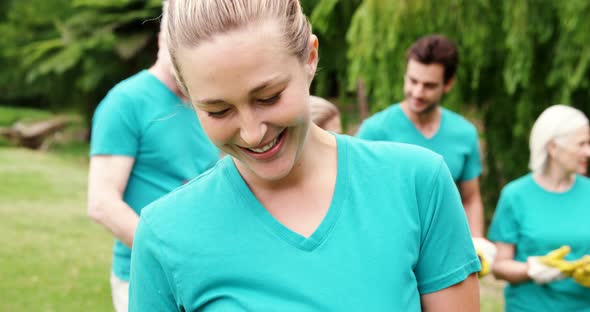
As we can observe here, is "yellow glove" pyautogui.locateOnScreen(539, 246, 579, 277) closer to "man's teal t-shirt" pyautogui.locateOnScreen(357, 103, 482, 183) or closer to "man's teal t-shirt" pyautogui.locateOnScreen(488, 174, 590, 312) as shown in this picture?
"man's teal t-shirt" pyautogui.locateOnScreen(488, 174, 590, 312)

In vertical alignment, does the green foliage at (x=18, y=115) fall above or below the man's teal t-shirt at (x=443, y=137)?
below

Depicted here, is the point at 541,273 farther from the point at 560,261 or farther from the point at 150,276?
the point at 150,276

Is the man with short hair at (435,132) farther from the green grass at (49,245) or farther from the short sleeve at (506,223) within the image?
the green grass at (49,245)

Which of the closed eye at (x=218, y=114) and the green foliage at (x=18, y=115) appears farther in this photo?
the green foliage at (x=18, y=115)

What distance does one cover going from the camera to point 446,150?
4.81 metres

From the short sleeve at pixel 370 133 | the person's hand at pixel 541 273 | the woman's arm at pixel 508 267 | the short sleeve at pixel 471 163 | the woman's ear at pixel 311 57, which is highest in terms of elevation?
the woman's ear at pixel 311 57

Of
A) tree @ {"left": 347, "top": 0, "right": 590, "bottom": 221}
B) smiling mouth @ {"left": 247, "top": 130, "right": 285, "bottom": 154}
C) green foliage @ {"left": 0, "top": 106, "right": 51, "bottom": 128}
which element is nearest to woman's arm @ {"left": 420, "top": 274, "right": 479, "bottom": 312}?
smiling mouth @ {"left": 247, "top": 130, "right": 285, "bottom": 154}

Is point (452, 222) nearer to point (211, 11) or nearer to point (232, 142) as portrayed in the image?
point (232, 142)

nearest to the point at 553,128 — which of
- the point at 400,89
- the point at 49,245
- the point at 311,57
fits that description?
the point at 311,57

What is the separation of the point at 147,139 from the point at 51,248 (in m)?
6.45

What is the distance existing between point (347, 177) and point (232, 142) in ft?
0.89

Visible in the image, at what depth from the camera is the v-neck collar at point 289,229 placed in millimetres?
1669

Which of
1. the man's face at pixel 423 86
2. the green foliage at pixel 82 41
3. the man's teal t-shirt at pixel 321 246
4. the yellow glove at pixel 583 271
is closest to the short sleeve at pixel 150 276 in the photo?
the man's teal t-shirt at pixel 321 246

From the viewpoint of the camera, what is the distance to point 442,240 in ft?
5.65
